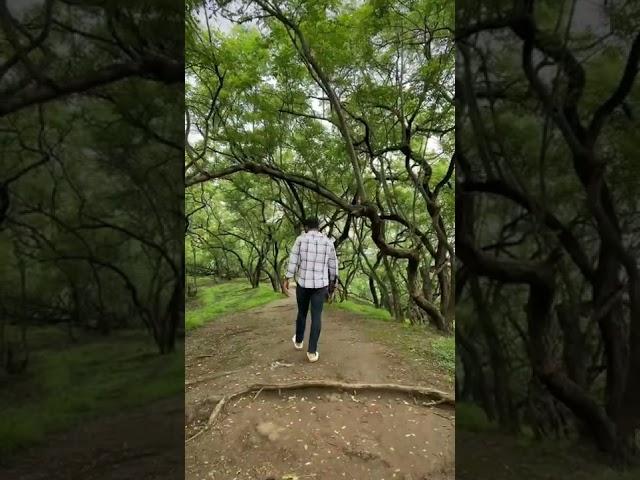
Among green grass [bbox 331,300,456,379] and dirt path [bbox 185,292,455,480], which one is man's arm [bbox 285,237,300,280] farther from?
green grass [bbox 331,300,456,379]

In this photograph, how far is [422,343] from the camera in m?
6.37

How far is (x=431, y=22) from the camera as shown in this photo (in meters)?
6.47

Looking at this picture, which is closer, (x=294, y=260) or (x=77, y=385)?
(x=77, y=385)

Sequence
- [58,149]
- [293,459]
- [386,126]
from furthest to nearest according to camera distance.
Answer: [386,126] < [293,459] < [58,149]

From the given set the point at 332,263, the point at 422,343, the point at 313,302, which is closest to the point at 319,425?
the point at 313,302

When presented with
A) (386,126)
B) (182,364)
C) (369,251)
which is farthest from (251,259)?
(182,364)

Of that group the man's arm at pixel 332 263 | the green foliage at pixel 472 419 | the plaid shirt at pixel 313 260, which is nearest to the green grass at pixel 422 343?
the man's arm at pixel 332 263

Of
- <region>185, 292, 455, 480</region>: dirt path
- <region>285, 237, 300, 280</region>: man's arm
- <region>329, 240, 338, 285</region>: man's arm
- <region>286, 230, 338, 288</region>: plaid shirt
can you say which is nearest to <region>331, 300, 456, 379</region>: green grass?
<region>185, 292, 455, 480</region>: dirt path

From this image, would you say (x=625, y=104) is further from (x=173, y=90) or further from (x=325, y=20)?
Answer: (x=325, y=20)

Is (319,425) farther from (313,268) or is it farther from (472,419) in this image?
(472,419)

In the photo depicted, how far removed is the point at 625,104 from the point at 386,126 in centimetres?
766

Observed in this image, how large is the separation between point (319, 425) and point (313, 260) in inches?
66.5

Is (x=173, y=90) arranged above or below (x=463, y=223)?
above

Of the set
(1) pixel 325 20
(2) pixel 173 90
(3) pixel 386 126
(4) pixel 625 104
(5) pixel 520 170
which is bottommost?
(5) pixel 520 170
